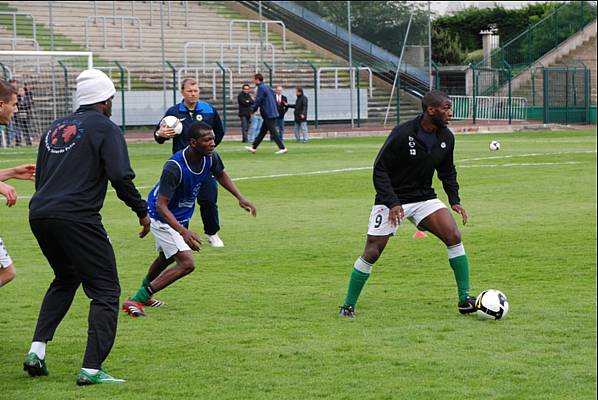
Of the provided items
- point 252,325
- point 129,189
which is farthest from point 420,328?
point 129,189

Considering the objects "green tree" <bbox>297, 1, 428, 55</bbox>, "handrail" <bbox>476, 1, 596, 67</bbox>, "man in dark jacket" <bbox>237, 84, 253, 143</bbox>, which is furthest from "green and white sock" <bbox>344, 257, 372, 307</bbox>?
"handrail" <bbox>476, 1, 596, 67</bbox>

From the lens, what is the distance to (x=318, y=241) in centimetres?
1391

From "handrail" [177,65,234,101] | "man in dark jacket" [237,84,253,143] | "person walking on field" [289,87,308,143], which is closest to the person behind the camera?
"person walking on field" [289,87,308,143]

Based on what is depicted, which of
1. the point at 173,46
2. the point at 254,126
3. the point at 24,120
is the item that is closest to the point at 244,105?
the point at 254,126

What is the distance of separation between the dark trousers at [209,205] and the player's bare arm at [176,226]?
3942 mm

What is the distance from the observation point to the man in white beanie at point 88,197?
6.96 m

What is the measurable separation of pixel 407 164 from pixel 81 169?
3.18 m

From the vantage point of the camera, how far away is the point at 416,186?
9367mm

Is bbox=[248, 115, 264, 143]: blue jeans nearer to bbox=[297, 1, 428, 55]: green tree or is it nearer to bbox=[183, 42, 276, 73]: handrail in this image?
bbox=[183, 42, 276, 73]: handrail

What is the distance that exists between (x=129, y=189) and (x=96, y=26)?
3876cm

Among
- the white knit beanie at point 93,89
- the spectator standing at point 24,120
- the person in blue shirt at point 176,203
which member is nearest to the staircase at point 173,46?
the spectator standing at point 24,120

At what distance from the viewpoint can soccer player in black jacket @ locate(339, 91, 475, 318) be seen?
9.17m

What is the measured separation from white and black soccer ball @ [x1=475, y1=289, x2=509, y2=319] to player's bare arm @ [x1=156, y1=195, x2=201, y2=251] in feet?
7.59

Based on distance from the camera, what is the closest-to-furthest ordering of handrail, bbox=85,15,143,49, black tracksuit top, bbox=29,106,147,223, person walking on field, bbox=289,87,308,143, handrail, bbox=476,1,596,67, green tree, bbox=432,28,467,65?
1. black tracksuit top, bbox=29,106,147,223
2. person walking on field, bbox=289,87,308,143
3. handrail, bbox=85,15,143,49
4. handrail, bbox=476,1,596,67
5. green tree, bbox=432,28,467,65
